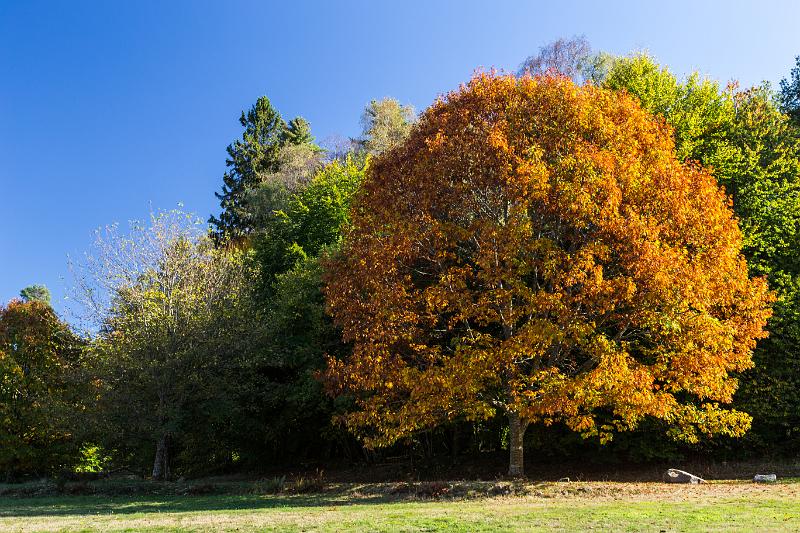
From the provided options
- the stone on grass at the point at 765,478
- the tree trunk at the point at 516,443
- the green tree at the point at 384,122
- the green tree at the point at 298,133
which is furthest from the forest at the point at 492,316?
the green tree at the point at 298,133

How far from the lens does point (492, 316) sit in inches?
730

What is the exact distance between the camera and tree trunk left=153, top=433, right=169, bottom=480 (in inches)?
1087

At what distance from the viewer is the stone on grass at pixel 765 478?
61.9 feet

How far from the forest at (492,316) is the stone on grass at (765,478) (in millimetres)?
1619

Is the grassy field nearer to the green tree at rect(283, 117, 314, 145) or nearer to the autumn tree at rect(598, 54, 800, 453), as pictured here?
the autumn tree at rect(598, 54, 800, 453)

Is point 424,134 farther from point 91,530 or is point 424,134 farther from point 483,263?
point 91,530

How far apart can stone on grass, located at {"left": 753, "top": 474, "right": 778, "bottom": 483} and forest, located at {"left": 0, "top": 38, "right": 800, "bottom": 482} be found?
1.62m

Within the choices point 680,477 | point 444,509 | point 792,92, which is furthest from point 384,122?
point 444,509

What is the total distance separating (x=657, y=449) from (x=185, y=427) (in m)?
20.1

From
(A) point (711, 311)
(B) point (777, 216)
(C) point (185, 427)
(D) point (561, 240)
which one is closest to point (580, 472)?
(A) point (711, 311)

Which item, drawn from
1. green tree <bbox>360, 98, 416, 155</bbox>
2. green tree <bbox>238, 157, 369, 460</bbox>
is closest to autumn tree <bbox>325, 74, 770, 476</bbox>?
green tree <bbox>238, 157, 369, 460</bbox>

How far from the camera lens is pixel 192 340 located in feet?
91.2

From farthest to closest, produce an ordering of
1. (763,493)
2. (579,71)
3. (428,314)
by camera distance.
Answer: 1. (579,71)
2. (428,314)
3. (763,493)

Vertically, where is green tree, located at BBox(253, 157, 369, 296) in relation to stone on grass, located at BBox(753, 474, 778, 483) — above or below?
above
